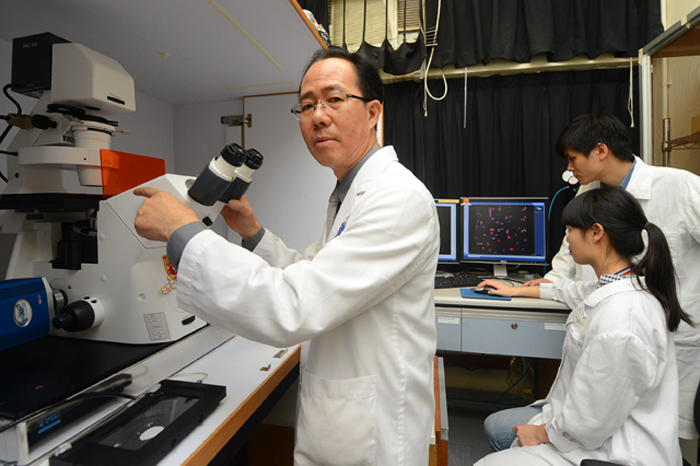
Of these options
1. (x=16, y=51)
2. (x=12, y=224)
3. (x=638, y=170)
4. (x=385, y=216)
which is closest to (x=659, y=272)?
(x=638, y=170)

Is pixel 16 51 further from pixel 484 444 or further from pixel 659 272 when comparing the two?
→ pixel 484 444

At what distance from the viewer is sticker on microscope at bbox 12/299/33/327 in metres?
0.87

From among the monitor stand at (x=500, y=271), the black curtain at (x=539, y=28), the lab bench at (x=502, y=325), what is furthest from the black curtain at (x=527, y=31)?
the lab bench at (x=502, y=325)

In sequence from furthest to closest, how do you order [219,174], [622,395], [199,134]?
[199,134]
[622,395]
[219,174]

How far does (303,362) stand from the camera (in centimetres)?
89

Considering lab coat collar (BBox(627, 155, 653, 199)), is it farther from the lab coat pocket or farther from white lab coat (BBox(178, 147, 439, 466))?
the lab coat pocket

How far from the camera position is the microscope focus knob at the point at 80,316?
2.95 feet

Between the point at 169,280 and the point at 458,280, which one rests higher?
the point at 169,280

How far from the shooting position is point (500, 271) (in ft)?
8.04

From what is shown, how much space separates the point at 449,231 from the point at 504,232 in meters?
0.34

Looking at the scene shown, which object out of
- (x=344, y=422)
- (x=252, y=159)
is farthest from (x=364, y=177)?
(x=344, y=422)

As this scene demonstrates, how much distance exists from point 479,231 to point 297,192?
1208 mm

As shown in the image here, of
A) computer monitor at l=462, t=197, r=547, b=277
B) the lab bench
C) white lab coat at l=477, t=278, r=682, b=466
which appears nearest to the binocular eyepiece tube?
white lab coat at l=477, t=278, r=682, b=466

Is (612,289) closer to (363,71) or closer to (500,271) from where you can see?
(363,71)
